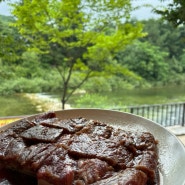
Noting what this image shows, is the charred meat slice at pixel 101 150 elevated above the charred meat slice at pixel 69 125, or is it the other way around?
the charred meat slice at pixel 69 125

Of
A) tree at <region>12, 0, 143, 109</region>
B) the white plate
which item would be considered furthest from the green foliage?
the white plate

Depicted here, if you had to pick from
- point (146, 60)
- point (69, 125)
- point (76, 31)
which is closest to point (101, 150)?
point (69, 125)

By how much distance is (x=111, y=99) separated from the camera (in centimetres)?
540

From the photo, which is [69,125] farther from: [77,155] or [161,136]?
[161,136]

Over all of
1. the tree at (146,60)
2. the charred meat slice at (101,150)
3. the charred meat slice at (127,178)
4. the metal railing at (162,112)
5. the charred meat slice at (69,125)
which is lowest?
the metal railing at (162,112)

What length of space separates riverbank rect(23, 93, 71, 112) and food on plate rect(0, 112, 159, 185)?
3.38m

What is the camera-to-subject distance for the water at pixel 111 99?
3.66 metres

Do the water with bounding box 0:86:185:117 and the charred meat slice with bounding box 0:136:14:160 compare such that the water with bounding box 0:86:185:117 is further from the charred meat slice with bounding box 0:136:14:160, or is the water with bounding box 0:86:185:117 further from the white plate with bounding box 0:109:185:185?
the charred meat slice with bounding box 0:136:14:160

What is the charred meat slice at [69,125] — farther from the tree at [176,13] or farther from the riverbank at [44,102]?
the riverbank at [44,102]

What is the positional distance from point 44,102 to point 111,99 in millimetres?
1666

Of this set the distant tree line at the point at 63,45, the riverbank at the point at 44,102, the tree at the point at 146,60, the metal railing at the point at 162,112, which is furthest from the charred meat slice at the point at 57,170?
the tree at the point at 146,60

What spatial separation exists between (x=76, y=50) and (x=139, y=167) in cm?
376

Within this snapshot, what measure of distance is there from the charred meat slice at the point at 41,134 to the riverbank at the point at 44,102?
3362mm

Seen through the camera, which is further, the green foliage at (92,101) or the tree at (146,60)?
the tree at (146,60)
